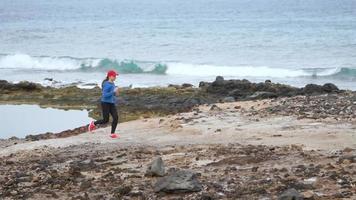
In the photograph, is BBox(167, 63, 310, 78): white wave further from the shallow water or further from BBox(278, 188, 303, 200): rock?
BBox(278, 188, 303, 200): rock

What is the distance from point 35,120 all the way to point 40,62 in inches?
1339

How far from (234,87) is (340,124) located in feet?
47.2

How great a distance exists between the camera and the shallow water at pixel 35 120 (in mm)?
22047

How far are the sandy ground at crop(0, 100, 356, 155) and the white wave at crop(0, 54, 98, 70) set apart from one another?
1469 inches

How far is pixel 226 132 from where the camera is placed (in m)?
14.8

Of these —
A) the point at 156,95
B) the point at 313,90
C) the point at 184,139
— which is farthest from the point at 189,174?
the point at 156,95

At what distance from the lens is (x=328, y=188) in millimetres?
8898

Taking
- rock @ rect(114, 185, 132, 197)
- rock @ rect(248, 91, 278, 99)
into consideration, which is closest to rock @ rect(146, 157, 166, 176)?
rock @ rect(114, 185, 132, 197)

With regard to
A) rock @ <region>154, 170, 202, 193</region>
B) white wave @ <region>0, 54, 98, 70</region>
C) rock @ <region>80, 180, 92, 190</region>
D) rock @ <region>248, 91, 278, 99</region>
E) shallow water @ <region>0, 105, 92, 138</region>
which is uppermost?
white wave @ <region>0, 54, 98, 70</region>

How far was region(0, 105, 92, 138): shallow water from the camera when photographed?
2205cm

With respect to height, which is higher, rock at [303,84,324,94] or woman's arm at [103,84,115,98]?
woman's arm at [103,84,115,98]

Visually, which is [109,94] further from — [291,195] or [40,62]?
[40,62]

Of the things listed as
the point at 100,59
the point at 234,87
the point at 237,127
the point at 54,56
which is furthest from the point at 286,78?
the point at 237,127

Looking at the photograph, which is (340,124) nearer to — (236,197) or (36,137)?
(236,197)
